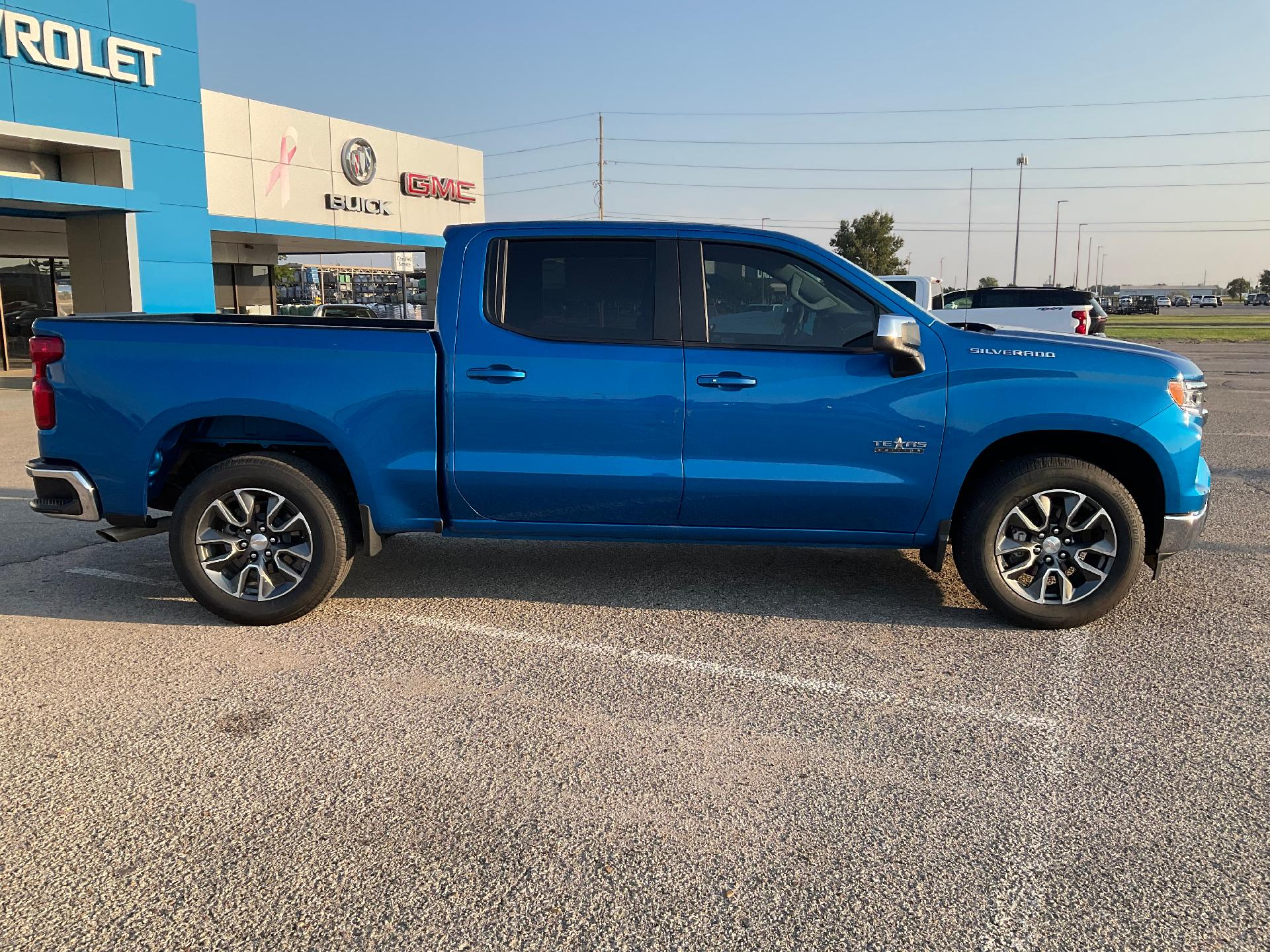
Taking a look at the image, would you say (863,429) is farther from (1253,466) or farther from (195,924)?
(1253,466)

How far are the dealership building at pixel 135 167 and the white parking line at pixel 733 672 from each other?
14.9m

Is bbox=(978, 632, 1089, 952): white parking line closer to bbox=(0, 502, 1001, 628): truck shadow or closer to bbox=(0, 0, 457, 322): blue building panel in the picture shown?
bbox=(0, 502, 1001, 628): truck shadow

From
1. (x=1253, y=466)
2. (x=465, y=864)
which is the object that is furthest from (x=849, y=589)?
(x=1253, y=466)

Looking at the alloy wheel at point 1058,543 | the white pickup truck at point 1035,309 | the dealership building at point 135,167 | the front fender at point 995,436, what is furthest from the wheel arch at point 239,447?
the white pickup truck at point 1035,309

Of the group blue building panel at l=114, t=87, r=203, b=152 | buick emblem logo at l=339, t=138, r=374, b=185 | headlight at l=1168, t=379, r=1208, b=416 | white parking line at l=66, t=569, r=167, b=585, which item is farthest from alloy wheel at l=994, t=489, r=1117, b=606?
buick emblem logo at l=339, t=138, r=374, b=185

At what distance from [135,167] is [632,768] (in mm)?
20017

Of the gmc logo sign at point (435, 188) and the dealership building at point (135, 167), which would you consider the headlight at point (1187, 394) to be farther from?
the gmc logo sign at point (435, 188)

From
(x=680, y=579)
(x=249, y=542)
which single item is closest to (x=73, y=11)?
(x=249, y=542)

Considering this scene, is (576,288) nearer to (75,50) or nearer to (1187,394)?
(1187,394)

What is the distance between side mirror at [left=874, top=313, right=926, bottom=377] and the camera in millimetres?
4512

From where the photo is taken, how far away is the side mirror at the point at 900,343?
4.51 m

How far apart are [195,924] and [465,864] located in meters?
→ 0.72

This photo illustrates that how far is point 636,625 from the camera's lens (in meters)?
4.98

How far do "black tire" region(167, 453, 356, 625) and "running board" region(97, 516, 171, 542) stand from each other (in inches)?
10.3
